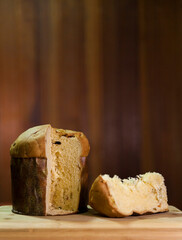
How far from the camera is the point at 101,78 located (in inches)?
79.7

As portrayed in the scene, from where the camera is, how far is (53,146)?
5.20 ft

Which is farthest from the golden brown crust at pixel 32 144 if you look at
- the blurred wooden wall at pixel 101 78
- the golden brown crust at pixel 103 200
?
the blurred wooden wall at pixel 101 78

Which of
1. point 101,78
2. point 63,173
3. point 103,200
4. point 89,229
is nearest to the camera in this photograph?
point 89,229

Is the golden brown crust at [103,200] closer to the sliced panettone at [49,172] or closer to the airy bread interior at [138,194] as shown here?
the airy bread interior at [138,194]

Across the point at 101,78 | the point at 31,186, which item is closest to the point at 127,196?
the point at 31,186

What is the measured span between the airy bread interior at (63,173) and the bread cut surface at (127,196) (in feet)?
→ 0.32

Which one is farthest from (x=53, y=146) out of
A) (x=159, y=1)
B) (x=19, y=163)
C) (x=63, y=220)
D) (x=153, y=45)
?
(x=159, y=1)

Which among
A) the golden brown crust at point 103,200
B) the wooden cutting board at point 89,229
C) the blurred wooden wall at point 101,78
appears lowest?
the wooden cutting board at point 89,229

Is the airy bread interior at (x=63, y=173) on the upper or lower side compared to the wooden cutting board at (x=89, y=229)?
upper

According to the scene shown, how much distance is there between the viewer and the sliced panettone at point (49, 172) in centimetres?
152

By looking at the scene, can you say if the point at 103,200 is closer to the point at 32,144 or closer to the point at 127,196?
the point at 127,196

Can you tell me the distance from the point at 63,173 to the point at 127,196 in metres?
0.29

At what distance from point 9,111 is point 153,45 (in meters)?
0.86

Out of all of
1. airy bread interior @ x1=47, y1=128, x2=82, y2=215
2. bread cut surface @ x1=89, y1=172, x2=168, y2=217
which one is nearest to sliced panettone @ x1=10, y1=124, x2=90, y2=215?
airy bread interior @ x1=47, y1=128, x2=82, y2=215
